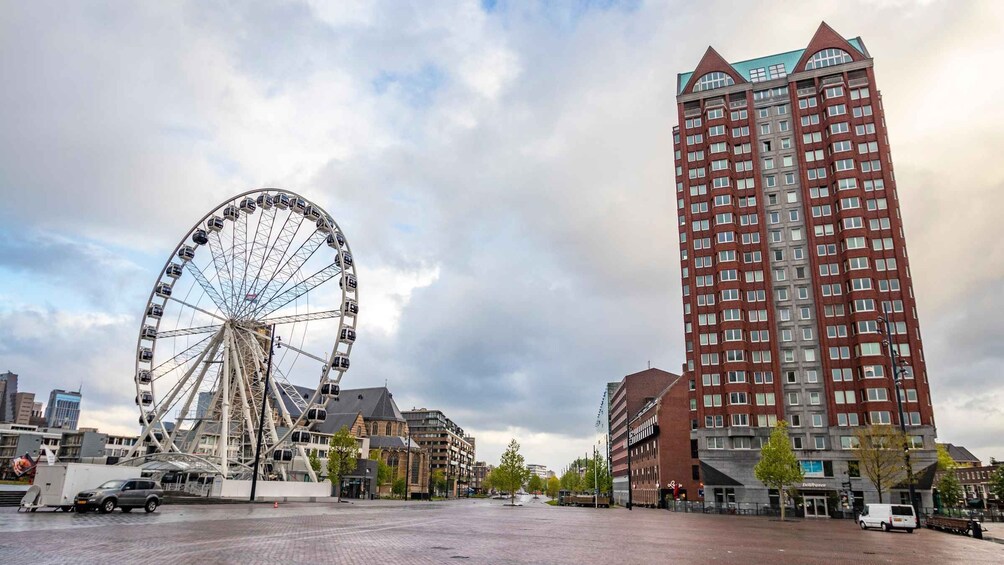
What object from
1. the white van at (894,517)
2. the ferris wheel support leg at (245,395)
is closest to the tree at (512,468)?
the ferris wheel support leg at (245,395)

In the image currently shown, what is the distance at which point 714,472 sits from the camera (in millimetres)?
72750

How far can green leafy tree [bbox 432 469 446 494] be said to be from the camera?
572 feet

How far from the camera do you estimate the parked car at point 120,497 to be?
Answer: 90.5ft

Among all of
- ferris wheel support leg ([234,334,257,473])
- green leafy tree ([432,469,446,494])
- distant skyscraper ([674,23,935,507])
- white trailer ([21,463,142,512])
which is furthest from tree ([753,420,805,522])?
green leafy tree ([432,469,446,494])

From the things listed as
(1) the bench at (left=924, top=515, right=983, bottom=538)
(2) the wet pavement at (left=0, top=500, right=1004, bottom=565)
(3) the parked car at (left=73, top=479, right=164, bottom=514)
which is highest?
(3) the parked car at (left=73, top=479, right=164, bottom=514)

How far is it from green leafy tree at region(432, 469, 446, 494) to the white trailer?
149 metres

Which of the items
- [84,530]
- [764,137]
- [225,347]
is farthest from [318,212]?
[764,137]

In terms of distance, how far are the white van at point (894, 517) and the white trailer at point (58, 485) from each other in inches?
1837

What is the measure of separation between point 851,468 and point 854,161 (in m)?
38.0

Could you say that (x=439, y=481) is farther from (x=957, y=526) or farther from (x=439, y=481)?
(x=957, y=526)

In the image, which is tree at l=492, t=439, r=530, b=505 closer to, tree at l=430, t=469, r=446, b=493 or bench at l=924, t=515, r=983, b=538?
bench at l=924, t=515, r=983, b=538

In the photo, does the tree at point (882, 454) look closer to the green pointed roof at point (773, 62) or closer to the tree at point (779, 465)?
the tree at point (779, 465)

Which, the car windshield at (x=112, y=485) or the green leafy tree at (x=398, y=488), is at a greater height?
the car windshield at (x=112, y=485)

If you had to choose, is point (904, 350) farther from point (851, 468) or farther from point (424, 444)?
point (424, 444)
